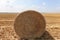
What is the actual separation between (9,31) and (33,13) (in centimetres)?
180

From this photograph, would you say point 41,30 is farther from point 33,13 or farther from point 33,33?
point 33,13

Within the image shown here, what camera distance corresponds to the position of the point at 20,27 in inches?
252

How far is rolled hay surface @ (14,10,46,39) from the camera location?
20.8ft

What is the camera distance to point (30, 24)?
638 cm

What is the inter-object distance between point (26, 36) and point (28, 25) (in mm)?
421

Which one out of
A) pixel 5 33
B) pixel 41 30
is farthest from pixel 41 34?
pixel 5 33

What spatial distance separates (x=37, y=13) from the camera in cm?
640

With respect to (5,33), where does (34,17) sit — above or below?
above

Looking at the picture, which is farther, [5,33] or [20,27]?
[5,33]

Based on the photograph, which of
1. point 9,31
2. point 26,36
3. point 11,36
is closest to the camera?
point 26,36

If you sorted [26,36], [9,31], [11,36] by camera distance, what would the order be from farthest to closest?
[9,31]
[11,36]
[26,36]

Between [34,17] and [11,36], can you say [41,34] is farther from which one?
[11,36]

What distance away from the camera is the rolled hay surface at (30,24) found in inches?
250

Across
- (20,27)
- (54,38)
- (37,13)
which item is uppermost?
(37,13)
